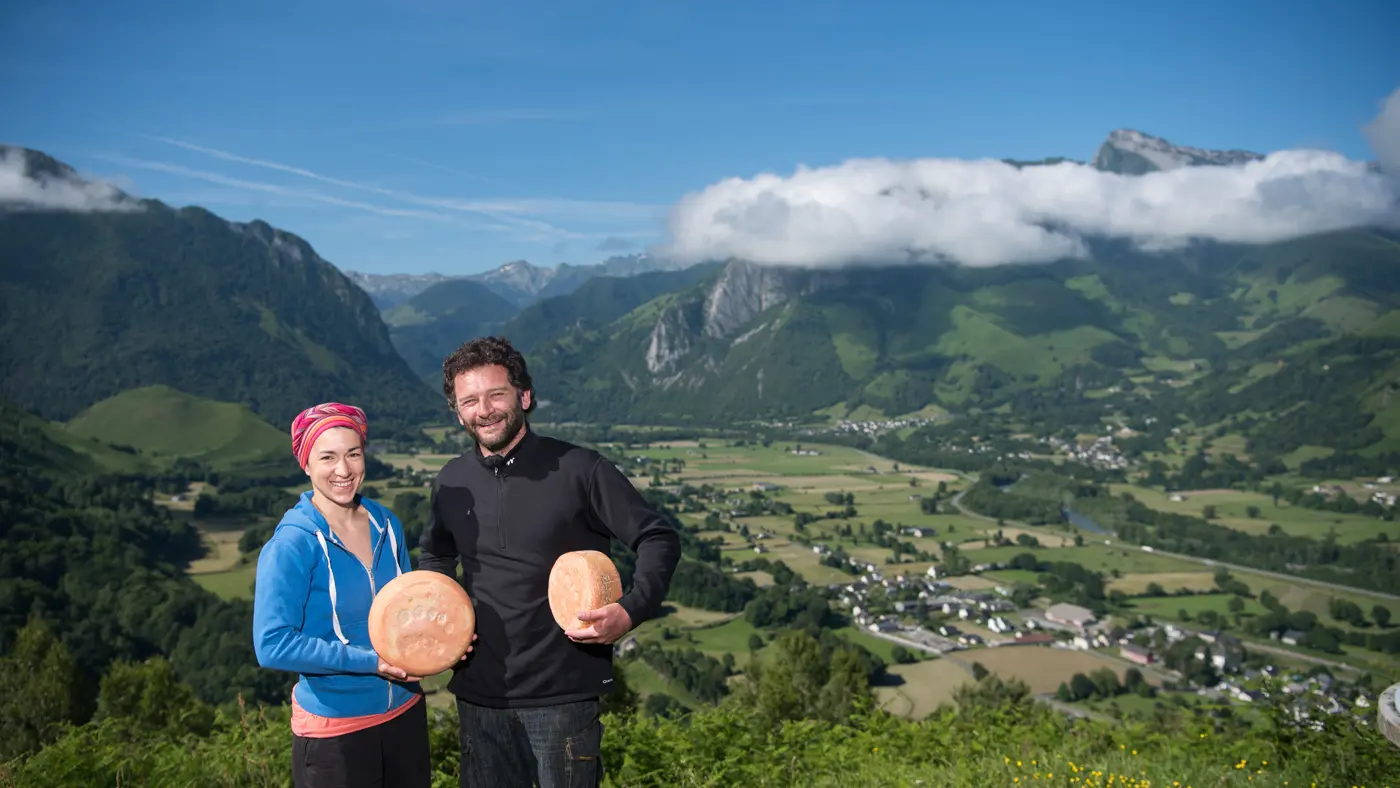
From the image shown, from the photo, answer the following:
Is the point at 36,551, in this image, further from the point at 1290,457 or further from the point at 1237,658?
the point at 1290,457

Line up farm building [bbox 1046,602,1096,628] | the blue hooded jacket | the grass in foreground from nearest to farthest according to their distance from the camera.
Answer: the blue hooded jacket
the grass in foreground
farm building [bbox 1046,602,1096,628]

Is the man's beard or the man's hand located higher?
the man's beard

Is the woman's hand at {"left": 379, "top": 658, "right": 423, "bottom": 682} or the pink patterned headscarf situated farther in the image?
the pink patterned headscarf

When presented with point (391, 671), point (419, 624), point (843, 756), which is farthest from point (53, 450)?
point (419, 624)

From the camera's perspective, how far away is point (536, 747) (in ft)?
11.5

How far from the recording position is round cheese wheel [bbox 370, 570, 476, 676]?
130 inches

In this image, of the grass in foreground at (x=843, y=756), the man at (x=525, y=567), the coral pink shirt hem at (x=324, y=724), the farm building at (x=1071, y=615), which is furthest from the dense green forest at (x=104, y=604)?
the farm building at (x=1071, y=615)

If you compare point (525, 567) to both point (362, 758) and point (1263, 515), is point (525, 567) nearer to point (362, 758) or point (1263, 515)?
point (362, 758)

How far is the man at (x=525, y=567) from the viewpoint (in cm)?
349

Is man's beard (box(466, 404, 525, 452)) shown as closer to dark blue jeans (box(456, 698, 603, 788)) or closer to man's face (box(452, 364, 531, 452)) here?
man's face (box(452, 364, 531, 452))

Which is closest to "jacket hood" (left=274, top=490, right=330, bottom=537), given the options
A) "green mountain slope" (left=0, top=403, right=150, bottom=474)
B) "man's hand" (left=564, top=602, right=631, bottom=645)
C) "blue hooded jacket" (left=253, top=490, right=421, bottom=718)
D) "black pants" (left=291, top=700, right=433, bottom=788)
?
"blue hooded jacket" (left=253, top=490, right=421, bottom=718)

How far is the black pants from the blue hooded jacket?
0.11m

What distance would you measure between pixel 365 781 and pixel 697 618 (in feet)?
156

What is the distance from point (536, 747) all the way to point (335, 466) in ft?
4.91
